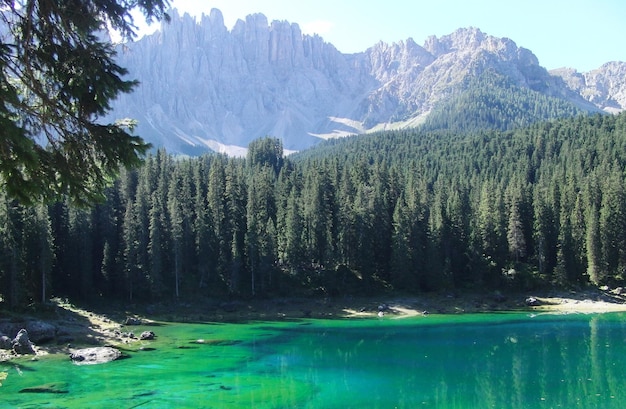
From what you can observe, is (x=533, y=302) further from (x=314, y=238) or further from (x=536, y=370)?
(x=536, y=370)

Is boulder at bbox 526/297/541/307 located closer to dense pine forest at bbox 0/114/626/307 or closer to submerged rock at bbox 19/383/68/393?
dense pine forest at bbox 0/114/626/307

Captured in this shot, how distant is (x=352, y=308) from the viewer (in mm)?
73312

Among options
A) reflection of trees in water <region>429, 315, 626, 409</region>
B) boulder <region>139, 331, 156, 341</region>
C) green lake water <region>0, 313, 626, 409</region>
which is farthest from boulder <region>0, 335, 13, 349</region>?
reflection of trees in water <region>429, 315, 626, 409</region>

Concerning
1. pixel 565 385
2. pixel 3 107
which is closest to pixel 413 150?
pixel 565 385

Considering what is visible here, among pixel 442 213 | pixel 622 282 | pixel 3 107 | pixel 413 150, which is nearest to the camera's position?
pixel 3 107

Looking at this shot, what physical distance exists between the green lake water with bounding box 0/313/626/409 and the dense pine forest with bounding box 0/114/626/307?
72.7 feet

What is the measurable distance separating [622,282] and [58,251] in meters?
83.5

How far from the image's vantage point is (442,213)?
Result: 283 feet

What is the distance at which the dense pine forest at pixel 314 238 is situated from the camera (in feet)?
240

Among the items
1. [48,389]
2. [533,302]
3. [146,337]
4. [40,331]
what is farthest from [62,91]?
[533,302]

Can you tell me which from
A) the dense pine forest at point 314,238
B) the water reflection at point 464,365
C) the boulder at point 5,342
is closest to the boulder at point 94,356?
the boulder at point 5,342

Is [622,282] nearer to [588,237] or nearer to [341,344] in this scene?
[588,237]

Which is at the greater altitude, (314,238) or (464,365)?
(314,238)

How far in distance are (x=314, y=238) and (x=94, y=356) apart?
154 ft
